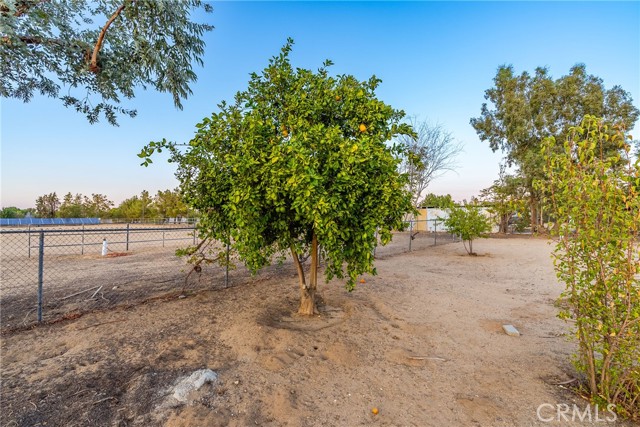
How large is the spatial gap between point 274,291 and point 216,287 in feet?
3.85

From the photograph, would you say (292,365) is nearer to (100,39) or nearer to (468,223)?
(100,39)

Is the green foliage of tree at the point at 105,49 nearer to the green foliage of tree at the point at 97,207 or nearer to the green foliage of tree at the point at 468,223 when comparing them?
the green foliage of tree at the point at 468,223

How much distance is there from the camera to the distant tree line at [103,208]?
5056cm

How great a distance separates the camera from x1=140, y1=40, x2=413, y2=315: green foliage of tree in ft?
10.1

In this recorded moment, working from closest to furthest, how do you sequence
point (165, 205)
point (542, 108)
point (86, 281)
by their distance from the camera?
point (86, 281), point (542, 108), point (165, 205)

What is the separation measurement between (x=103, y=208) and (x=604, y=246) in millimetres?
77360

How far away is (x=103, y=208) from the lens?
63094 mm

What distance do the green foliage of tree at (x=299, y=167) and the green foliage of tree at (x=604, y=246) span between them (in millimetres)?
1471

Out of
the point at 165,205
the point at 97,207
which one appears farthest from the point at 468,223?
the point at 97,207

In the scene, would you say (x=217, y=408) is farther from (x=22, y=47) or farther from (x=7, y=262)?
(x=7, y=262)

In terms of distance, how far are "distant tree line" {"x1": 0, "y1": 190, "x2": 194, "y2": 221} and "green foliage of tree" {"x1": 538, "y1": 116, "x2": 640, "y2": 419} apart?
46.0 m

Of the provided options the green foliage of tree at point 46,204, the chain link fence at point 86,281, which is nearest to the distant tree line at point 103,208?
the green foliage of tree at point 46,204

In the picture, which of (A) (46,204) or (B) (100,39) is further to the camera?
(A) (46,204)

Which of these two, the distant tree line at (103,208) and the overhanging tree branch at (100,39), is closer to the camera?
the overhanging tree branch at (100,39)
